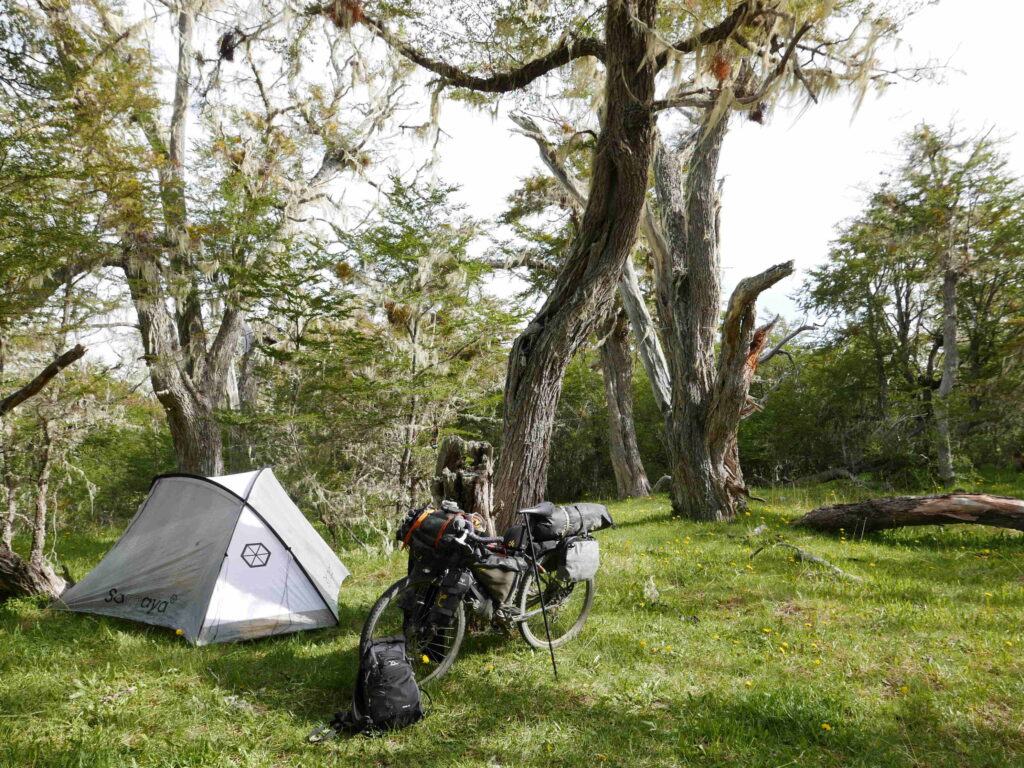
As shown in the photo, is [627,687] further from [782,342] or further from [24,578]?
[782,342]

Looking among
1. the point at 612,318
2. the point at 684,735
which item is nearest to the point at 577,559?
the point at 684,735

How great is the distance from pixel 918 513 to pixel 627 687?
526 cm

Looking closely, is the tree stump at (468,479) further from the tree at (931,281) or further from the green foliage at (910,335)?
the tree at (931,281)

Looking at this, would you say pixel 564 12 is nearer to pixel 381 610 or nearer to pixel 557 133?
pixel 557 133

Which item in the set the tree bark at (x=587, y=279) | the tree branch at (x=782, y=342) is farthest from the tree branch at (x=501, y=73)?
the tree branch at (x=782, y=342)

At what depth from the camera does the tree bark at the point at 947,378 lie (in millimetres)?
A: 11312

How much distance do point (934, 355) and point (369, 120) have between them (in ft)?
50.3

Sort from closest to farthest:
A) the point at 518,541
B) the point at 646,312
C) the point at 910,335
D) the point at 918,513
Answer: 1. the point at 518,541
2. the point at 918,513
3. the point at 646,312
4. the point at 910,335

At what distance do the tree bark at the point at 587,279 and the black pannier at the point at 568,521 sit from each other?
745mm

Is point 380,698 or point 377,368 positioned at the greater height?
point 377,368

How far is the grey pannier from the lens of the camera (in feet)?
13.0

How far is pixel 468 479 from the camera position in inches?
168

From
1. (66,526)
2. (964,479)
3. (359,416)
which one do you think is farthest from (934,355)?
(66,526)

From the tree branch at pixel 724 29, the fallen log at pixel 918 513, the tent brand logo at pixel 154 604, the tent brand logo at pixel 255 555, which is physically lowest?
the tent brand logo at pixel 154 604
